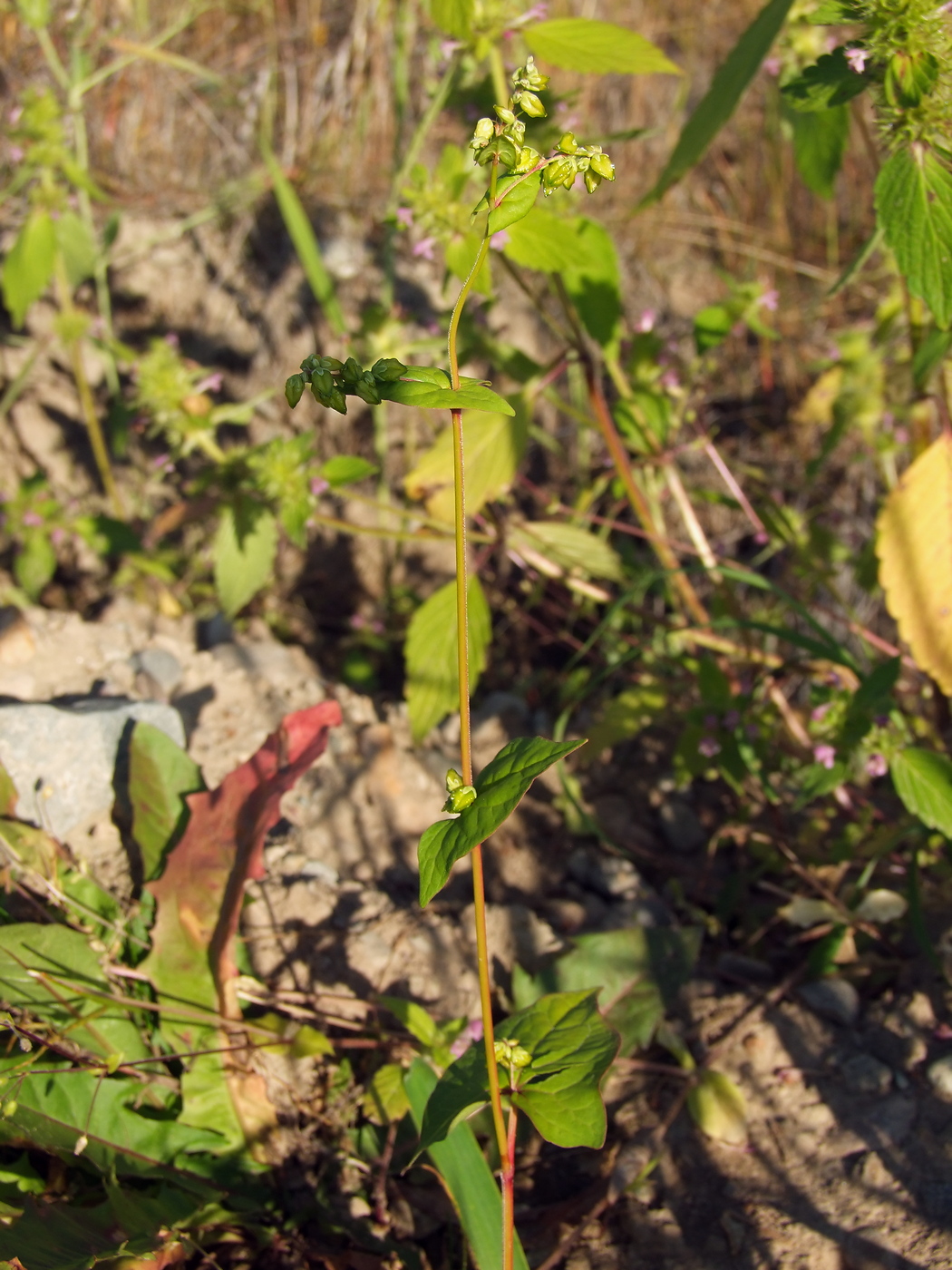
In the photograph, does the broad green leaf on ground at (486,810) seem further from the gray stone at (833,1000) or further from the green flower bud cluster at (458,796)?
the gray stone at (833,1000)

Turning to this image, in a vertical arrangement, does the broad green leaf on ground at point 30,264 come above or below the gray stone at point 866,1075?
above

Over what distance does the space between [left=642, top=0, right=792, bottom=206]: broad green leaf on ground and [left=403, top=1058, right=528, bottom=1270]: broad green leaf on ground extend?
1.49 meters

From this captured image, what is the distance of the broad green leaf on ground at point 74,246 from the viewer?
96.4 inches

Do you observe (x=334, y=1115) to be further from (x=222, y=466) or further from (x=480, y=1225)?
(x=222, y=466)

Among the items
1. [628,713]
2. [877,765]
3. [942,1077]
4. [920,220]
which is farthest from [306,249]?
[942,1077]

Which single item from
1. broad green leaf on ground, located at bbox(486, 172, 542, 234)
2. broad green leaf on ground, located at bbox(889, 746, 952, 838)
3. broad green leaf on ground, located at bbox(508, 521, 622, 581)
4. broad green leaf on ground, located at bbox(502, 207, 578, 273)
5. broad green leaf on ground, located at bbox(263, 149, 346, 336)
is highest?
broad green leaf on ground, located at bbox(486, 172, 542, 234)

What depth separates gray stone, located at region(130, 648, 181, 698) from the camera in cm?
204

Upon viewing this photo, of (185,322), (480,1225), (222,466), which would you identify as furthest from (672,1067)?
(185,322)

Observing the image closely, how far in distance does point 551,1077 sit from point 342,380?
2.60 feet

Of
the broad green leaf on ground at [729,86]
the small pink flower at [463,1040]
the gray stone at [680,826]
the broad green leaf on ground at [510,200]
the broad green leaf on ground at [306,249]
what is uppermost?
the broad green leaf on ground at [729,86]

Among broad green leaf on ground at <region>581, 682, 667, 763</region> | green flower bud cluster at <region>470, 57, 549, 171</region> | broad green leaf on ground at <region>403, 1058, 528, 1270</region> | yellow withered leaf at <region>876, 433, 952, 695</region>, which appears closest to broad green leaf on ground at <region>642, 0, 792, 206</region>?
yellow withered leaf at <region>876, 433, 952, 695</region>

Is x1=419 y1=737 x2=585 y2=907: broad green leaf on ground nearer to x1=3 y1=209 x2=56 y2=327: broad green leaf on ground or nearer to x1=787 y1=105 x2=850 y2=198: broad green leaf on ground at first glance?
x1=787 y1=105 x2=850 y2=198: broad green leaf on ground

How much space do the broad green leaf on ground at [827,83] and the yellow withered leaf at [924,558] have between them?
587 millimetres

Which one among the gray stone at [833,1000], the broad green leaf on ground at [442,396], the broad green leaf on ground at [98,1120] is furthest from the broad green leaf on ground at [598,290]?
the broad green leaf on ground at [98,1120]
